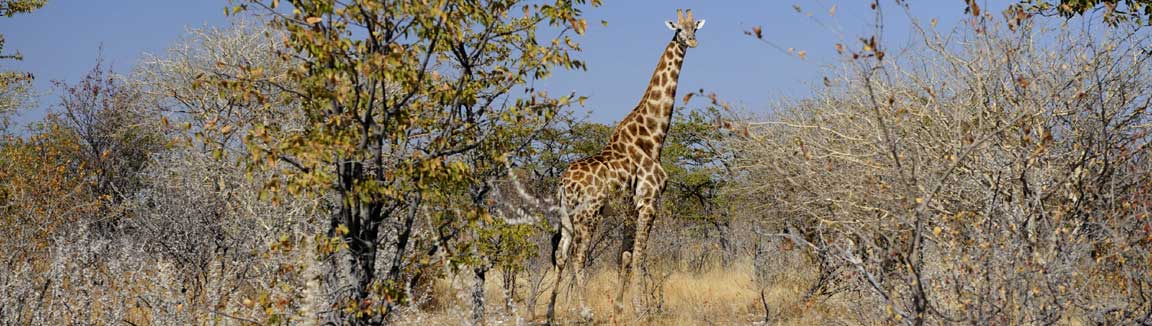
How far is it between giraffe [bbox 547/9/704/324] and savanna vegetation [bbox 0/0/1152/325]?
253mm

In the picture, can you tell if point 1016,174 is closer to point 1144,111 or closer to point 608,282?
point 1144,111

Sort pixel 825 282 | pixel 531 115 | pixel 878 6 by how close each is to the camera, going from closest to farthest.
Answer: pixel 878 6 → pixel 531 115 → pixel 825 282

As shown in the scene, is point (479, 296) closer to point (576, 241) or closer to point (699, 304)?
point (576, 241)

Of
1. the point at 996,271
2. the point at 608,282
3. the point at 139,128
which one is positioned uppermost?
the point at 139,128

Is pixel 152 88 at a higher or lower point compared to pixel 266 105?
higher

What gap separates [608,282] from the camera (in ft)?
39.0

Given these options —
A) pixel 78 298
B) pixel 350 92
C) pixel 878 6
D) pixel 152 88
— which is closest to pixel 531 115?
pixel 350 92

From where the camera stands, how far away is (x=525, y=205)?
26.8ft

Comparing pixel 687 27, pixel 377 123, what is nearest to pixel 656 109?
pixel 687 27

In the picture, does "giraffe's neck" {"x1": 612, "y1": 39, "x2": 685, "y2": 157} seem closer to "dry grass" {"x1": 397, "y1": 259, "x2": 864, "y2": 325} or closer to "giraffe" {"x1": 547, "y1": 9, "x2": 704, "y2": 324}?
"giraffe" {"x1": 547, "y1": 9, "x2": 704, "y2": 324}

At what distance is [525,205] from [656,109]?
2.34 m

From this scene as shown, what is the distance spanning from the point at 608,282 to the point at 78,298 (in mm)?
6486

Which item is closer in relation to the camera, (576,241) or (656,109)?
(576,241)

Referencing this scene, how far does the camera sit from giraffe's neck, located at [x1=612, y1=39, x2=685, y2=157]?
981cm
